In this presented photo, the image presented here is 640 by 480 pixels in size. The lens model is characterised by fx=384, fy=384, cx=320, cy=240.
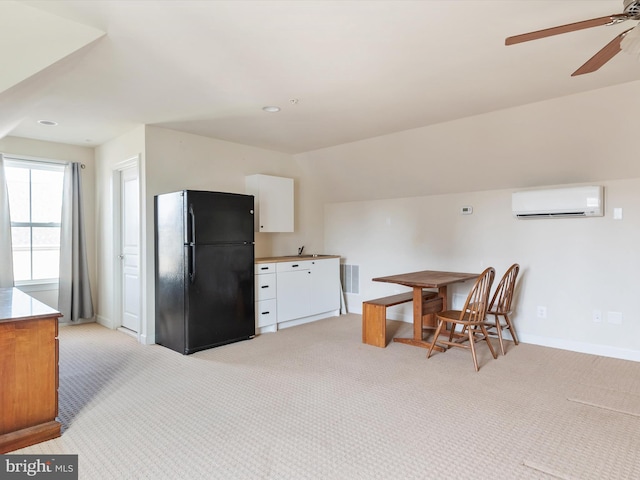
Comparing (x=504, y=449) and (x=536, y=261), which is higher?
(x=536, y=261)

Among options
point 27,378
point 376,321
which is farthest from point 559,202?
point 27,378

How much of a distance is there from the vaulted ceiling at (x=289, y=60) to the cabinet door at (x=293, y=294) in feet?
6.46

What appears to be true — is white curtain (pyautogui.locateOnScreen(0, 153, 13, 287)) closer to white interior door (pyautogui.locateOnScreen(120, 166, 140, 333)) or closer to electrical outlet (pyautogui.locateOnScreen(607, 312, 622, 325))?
white interior door (pyautogui.locateOnScreen(120, 166, 140, 333))

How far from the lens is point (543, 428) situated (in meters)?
2.38

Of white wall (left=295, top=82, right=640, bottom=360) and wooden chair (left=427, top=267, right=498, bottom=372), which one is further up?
white wall (left=295, top=82, right=640, bottom=360)

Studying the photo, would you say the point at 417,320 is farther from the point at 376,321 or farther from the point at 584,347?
the point at 584,347

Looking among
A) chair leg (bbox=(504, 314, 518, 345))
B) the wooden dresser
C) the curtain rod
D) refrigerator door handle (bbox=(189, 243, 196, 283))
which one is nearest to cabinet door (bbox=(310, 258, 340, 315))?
refrigerator door handle (bbox=(189, 243, 196, 283))

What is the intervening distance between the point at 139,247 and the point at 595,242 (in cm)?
483

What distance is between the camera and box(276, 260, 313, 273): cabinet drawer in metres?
4.88

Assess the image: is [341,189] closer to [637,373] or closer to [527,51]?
[527,51]

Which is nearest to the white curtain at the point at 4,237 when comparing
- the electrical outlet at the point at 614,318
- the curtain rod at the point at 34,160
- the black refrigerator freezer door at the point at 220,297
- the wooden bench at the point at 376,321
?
the curtain rod at the point at 34,160

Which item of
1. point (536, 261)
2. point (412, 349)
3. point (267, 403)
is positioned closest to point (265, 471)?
point (267, 403)

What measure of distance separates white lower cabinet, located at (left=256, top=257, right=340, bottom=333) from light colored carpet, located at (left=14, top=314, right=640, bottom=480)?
82 cm

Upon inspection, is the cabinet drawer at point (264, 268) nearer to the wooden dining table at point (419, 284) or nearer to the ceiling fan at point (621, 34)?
the wooden dining table at point (419, 284)
